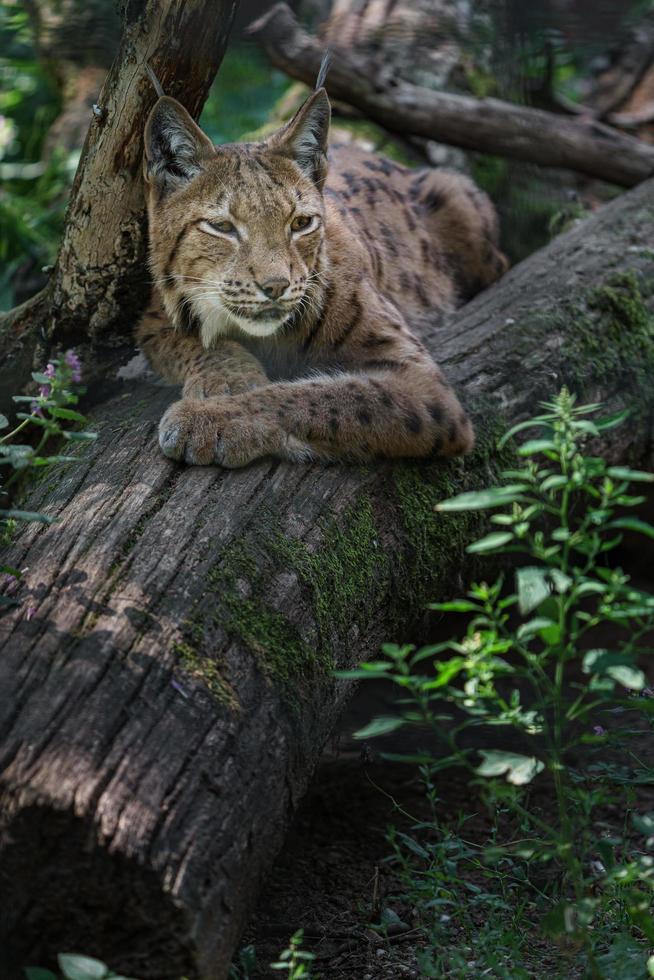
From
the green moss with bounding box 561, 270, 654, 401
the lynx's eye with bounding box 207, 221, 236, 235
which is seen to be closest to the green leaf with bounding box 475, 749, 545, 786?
the lynx's eye with bounding box 207, 221, 236, 235

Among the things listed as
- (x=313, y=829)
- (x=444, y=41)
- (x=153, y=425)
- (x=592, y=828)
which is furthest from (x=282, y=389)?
(x=444, y=41)

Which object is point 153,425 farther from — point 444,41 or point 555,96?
point 555,96

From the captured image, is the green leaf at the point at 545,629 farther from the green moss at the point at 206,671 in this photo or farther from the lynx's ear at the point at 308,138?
the lynx's ear at the point at 308,138

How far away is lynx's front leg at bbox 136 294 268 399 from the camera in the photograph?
3701mm

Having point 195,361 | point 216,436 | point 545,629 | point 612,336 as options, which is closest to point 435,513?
point 216,436

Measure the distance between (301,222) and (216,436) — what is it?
931mm

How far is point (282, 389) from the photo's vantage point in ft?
11.7

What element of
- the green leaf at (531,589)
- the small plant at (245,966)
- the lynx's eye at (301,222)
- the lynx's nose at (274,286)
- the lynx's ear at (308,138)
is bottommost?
the small plant at (245,966)

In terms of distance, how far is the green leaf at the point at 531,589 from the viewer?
79.2 inches

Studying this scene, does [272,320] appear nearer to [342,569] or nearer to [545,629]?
[342,569]

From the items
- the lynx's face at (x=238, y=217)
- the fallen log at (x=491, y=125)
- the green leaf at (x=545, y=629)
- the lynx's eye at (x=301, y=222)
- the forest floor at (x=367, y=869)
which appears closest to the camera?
the green leaf at (x=545, y=629)

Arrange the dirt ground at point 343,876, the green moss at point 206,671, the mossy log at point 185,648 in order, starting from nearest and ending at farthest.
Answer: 1. the mossy log at point 185,648
2. the green moss at point 206,671
3. the dirt ground at point 343,876

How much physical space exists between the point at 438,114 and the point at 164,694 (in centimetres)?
472

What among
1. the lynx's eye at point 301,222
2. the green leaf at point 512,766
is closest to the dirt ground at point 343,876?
the green leaf at point 512,766
